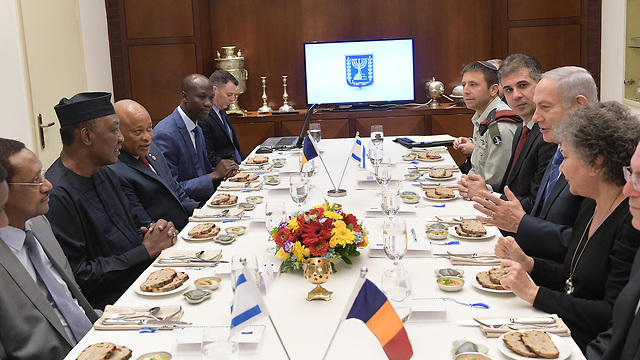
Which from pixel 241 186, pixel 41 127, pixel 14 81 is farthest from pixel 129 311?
pixel 41 127

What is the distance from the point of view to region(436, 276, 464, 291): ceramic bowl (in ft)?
7.13

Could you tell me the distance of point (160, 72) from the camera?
281 inches

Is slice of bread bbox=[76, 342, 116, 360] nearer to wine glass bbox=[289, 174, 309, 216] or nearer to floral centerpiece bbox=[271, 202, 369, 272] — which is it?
floral centerpiece bbox=[271, 202, 369, 272]

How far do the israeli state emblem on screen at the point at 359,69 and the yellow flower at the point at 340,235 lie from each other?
17.3ft

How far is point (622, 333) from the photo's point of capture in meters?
1.76

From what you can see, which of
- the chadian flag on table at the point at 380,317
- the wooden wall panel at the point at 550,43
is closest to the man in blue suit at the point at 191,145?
the chadian flag on table at the point at 380,317

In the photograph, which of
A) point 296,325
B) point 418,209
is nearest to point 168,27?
point 418,209

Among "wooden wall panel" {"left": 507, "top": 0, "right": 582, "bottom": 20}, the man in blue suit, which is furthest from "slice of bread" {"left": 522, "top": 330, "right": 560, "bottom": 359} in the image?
"wooden wall panel" {"left": 507, "top": 0, "right": 582, "bottom": 20}

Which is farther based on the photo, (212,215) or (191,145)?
(191,145)

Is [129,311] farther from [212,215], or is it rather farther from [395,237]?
[212,215]

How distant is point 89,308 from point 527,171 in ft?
7.45

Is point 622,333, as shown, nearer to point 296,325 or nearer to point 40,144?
point 296,325

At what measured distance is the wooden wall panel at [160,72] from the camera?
710 centimetres

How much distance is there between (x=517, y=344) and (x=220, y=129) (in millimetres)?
4127
